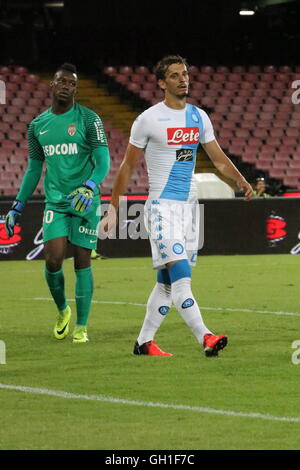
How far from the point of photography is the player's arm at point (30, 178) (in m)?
9.63

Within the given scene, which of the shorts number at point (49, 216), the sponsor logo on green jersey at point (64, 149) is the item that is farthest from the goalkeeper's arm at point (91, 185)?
the shorts number at point (49, 216)

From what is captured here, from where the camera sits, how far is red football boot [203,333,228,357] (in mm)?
8070

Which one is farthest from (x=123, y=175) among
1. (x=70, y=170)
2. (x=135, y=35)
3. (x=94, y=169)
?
(x=135, y=35)

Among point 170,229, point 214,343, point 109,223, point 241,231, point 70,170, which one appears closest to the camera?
point 109,223

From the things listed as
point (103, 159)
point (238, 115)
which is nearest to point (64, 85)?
point (103, 159)

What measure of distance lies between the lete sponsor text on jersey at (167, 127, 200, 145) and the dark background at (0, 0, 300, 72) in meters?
23.7

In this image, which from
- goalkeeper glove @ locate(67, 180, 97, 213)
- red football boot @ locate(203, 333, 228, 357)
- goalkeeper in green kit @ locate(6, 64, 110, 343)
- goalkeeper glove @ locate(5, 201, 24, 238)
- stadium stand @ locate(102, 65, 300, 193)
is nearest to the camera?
red football boot @ locate(203, 333, 228, 357)

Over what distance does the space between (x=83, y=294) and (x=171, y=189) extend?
1553mm

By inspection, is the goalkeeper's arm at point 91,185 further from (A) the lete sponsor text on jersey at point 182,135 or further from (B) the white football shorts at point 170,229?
(A) the lete sponsor text on jersey at point 182,135

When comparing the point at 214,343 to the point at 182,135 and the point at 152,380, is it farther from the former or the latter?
the point at 182,135

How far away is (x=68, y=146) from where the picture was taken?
933 centimetres

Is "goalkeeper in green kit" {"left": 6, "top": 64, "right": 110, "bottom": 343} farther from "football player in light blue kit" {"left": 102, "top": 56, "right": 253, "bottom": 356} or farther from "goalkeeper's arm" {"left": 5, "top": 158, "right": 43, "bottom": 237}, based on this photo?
"football player in light blue kit" {"left": 102, "top": 56, "right": 253, "bottom": 356}

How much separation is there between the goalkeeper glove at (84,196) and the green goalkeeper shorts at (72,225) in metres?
0.25

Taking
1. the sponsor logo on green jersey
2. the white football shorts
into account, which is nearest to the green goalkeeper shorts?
the sponsor logo on green jersey
